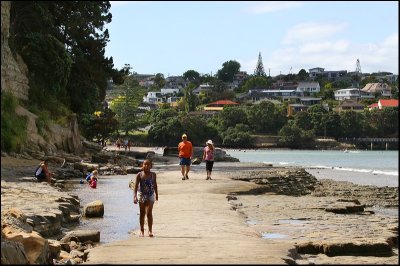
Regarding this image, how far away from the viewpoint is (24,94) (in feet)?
131

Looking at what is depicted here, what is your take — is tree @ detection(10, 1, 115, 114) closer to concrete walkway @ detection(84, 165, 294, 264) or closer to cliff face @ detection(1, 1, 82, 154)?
cliff face @ detection(1, 1, 82, 154)

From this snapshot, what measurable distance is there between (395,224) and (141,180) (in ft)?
20.4

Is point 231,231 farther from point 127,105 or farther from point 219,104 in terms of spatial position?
point 219,104

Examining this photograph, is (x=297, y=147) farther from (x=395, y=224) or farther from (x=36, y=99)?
(x=395, y=224)

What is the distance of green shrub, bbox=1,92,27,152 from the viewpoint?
31.0 metres

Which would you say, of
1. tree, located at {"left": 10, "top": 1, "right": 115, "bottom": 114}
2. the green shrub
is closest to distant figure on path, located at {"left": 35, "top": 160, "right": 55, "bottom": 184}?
the green shrub

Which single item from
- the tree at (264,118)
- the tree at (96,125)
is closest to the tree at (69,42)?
the tree at (96,125)

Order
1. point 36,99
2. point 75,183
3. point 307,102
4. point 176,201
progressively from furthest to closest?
point 307,102 → point 36,99 → point 75,183 → point 176,201

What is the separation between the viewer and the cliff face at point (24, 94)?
3516cm

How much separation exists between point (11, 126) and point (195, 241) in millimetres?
23722

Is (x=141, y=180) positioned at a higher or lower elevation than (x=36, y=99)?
lower

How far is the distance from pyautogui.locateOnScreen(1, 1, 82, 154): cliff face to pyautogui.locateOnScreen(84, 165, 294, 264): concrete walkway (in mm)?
19749

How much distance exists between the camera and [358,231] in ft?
43.0

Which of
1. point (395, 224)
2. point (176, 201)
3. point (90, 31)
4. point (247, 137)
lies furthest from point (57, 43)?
point (247, 137)
